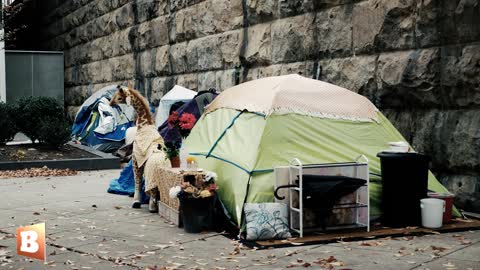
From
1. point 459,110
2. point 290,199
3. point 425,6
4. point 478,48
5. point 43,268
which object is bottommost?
point 43,268

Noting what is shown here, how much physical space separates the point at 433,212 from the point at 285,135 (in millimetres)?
1985

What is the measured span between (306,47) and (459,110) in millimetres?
3331

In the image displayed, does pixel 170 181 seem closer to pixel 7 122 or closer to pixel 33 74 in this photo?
pixel 7 122

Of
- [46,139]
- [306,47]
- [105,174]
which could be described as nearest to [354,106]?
[306,47]

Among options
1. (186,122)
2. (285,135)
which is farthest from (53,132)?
(285,135)

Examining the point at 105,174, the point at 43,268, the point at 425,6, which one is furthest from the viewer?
the point at 105,174

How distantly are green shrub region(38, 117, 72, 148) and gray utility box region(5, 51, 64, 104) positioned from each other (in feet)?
23.8

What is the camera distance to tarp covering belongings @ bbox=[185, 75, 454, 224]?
8.09m

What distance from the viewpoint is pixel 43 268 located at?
6.22 m

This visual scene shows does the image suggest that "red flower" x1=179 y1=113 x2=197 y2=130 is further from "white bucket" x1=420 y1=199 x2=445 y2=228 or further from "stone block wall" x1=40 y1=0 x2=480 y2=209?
"white bucket" x1=420 y1=199 x2=445 y2=228

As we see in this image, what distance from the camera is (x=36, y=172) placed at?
14.7 metres

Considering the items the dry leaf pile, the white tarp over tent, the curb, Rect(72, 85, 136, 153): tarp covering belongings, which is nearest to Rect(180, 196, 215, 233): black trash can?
the white tarp over tent

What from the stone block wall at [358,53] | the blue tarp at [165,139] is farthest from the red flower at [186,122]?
the stone block wall at [358,53]

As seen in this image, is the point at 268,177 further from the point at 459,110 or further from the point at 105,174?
the point at 105,174
